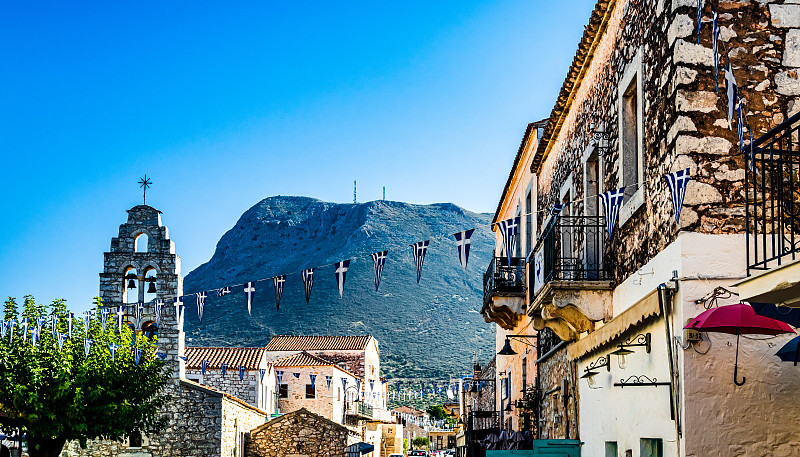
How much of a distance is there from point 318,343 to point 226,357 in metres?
21.8

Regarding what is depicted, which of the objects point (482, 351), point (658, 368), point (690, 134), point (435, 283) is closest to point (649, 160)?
point (690, 134)

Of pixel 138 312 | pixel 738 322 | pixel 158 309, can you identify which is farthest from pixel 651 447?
pixel 138 312

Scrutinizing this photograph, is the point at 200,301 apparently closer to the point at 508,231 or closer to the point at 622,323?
the point at 508,231

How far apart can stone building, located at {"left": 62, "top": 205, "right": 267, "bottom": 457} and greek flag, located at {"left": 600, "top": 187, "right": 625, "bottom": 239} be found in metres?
22.6

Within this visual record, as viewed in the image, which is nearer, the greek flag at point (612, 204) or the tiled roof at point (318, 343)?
the greek flag at point (612, 204)

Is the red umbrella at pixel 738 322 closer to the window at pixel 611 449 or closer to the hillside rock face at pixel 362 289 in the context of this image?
the window at pixel 611 449

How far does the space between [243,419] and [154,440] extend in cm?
Result: 529

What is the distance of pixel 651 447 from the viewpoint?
8891 millimetres

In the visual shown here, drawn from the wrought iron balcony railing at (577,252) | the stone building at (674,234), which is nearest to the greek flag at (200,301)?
the wrought iron balcony railing at (577,252)

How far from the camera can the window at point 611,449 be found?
35.1 ft

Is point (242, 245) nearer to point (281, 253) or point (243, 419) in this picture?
point (281, 253)

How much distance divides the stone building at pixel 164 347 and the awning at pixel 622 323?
71.2ft

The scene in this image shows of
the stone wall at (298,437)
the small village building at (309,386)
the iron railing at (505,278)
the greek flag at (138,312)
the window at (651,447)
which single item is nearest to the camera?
the window at (651,447)

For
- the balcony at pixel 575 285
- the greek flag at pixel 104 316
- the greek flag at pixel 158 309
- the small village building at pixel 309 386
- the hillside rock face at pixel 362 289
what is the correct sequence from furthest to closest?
the hillside rock face at pixel 362 289, the small village building at pixel 309 386, the greek flag at pixel 158 309, the greek flag at pixel 104 316, the balcony at pixel 575 285
